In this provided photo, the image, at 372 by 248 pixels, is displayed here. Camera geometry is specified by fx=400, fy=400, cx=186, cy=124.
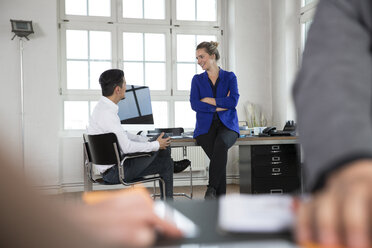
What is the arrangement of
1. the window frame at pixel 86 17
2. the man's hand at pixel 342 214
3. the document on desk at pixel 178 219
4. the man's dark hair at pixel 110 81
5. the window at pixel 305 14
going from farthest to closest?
the window frame at pixel 86 17, the window at pixel 305 14, the man's dark hair at pixel 110 81, the document on desk at pixel 178 219, the man's hand at pixel 342 214

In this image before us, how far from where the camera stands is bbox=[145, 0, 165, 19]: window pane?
6695mm

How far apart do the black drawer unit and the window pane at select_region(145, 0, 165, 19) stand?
11.1 feet

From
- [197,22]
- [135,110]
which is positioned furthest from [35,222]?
[197,22]

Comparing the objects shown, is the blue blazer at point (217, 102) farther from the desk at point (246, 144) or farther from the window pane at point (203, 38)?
the window pane at point (203, 38)

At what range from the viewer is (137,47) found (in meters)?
6.63

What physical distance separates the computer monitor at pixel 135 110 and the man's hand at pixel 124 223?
3835 mm

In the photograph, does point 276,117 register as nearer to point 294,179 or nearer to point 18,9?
point 294,179

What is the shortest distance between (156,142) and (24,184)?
3172mm

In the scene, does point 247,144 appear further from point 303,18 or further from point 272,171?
point 303,18

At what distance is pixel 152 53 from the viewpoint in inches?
263

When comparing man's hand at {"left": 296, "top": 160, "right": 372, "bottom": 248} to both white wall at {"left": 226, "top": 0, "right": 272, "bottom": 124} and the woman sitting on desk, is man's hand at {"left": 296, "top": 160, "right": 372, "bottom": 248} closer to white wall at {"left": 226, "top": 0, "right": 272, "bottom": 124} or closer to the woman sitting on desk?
the woman sitting on desk

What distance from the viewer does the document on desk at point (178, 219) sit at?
18.0 inches

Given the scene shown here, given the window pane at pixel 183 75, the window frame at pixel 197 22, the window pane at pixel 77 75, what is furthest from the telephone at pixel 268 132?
the window pane at pixel 77 75

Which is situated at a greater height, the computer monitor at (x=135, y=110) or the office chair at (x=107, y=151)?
the computer monitor at (x=135, y=110)
